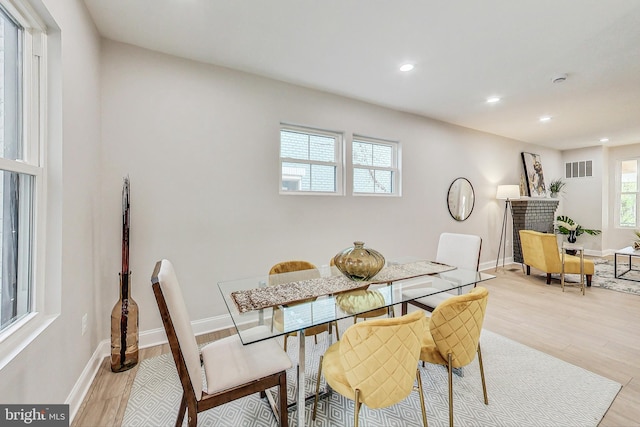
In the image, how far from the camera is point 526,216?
18.5 ft

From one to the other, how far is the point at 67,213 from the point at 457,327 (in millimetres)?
2281

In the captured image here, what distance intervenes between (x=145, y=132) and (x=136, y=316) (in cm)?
154

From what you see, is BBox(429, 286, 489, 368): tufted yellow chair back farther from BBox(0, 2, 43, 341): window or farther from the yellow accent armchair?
the yellow accent armchair

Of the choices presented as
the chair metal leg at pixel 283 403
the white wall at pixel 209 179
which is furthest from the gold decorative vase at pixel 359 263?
the white wall at pixel 209 179

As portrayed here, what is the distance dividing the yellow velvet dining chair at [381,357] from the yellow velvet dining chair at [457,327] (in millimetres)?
293

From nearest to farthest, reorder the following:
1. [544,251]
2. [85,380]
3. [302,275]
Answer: [85,380] → [302,275] → [544,251]

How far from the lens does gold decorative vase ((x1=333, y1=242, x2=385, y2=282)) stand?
6.48 feet

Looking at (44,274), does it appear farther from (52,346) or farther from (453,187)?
(453,187)

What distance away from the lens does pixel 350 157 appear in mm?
3590

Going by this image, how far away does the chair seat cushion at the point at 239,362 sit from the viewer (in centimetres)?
132

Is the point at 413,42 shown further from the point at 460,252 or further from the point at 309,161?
the point at 460,252

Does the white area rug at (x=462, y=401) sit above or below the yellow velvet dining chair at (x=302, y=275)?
below

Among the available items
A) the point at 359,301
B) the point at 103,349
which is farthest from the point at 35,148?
the point at 359,301

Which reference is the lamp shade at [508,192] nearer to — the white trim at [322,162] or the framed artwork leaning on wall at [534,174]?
the framed artwork leaning on wall at [534,174]
